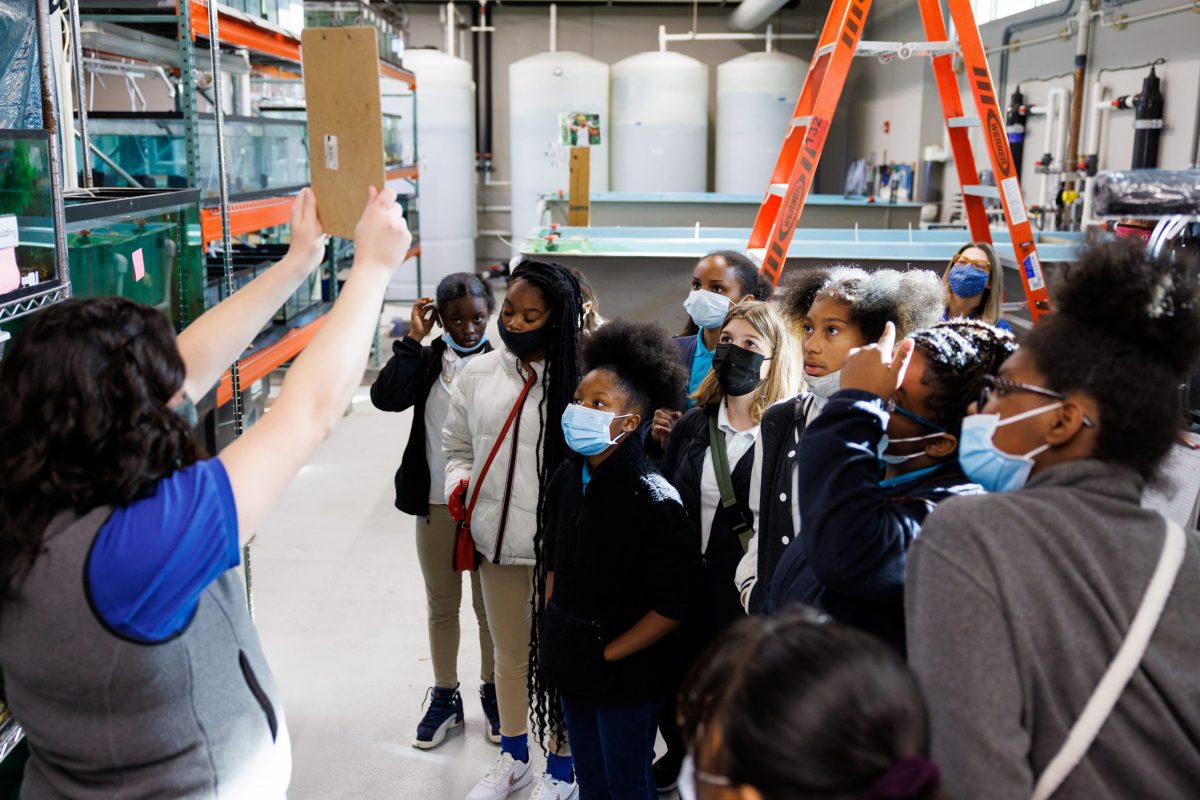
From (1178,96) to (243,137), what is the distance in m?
4.88

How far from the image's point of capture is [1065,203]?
6352 mm

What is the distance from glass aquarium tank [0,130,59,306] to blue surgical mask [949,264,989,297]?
2.51 metres

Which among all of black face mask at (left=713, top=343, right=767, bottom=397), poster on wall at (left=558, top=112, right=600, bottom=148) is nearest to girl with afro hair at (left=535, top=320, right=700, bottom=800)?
black face mask at (left=713, top=343, right=767, bottom=397)

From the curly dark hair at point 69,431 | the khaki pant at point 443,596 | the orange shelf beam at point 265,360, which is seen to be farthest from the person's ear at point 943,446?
the orange shelf beam at point 265,360

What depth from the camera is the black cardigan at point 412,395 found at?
2.86 metres

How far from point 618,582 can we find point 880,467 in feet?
2.49

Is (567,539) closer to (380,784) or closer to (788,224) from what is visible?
(380,784)

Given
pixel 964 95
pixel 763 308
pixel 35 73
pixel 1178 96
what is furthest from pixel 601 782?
pixel 964 95

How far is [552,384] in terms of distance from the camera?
8.18ft

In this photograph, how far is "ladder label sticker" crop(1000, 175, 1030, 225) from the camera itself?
3936 millimetres

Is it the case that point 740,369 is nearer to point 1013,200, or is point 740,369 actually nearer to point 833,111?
point 833,111

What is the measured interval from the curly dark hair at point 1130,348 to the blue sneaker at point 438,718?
2.22m

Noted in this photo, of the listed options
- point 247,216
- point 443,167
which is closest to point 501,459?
point 247,216

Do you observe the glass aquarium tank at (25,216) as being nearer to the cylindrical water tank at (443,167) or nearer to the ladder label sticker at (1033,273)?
the ladder label sticker at (1033,273)
